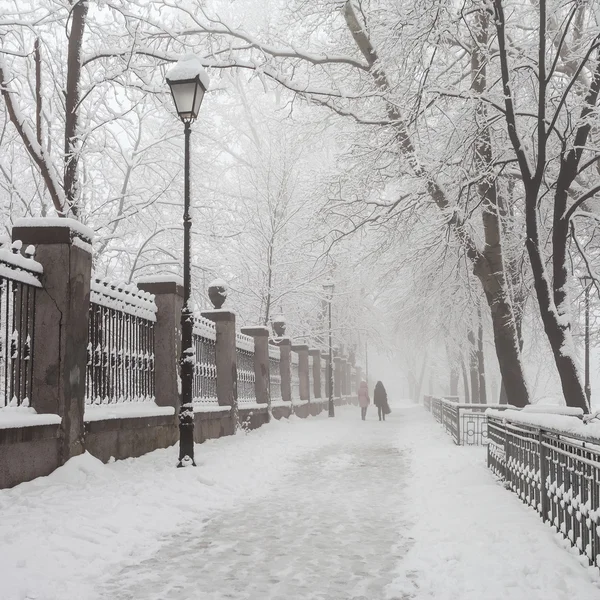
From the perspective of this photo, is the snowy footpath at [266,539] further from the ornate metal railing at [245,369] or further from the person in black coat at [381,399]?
the person in black coat at [381,399]

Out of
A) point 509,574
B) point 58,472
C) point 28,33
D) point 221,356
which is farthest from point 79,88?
point 509,574

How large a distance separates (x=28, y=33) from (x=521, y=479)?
15684 millimetres

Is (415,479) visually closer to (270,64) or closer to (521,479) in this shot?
(521,479)

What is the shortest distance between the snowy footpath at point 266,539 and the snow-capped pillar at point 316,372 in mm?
19874

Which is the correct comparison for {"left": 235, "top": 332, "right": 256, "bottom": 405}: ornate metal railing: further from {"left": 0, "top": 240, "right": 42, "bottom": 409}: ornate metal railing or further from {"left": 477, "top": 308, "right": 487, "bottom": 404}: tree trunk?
{"left": 477, "top": 308, "right": 487, "bottom": 404}: tree trunk

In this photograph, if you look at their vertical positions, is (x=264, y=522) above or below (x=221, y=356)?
below

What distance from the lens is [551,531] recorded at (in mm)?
5777

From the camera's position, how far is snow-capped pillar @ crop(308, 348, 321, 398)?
2945cm

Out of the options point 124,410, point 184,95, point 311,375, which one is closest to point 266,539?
point 124,410

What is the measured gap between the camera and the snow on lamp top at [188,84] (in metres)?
9.13

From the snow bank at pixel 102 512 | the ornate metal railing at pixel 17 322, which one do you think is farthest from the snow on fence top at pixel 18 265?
the snow bank at pixel 102 512

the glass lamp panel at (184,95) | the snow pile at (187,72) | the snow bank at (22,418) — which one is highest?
the snow pile at (187,72)

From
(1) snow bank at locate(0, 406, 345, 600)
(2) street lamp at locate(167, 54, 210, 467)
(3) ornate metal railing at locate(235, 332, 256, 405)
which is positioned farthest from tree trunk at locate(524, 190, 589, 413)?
(3) ornate metal railing at locate(235, 332, 256, 405)

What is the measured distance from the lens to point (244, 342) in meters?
16.3
